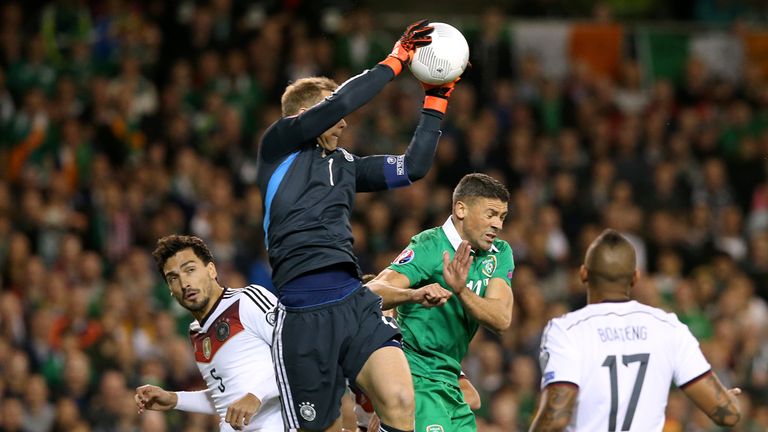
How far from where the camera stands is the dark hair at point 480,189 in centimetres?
667

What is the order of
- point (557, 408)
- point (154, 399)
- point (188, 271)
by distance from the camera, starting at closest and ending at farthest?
1. point (557, 408)
2. point (188, 271)
3. point (154, 399)

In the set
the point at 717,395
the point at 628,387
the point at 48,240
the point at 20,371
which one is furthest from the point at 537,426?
the point at 48,240

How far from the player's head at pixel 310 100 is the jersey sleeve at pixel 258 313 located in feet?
3.53

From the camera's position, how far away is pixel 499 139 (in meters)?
15.7

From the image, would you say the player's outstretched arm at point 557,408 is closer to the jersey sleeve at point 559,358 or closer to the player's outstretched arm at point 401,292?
the jersey sleeve at point 559,358

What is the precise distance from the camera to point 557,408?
583 cm

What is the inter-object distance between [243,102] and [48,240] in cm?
309

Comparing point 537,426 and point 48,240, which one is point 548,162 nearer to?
point 48,240

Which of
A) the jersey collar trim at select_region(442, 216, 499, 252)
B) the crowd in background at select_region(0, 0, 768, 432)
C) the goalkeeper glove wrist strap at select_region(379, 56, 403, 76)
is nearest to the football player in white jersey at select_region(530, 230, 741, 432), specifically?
the jersey collar trim at select_region(442, 216, 499, 252)

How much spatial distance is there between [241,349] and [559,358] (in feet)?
6.33

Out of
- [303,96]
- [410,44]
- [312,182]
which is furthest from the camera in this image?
[410,44]

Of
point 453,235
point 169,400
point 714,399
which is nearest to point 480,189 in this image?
point 453,235

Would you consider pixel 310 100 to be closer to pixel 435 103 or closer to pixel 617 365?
pixel 435 103

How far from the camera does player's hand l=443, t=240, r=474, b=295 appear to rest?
6.31 metres
